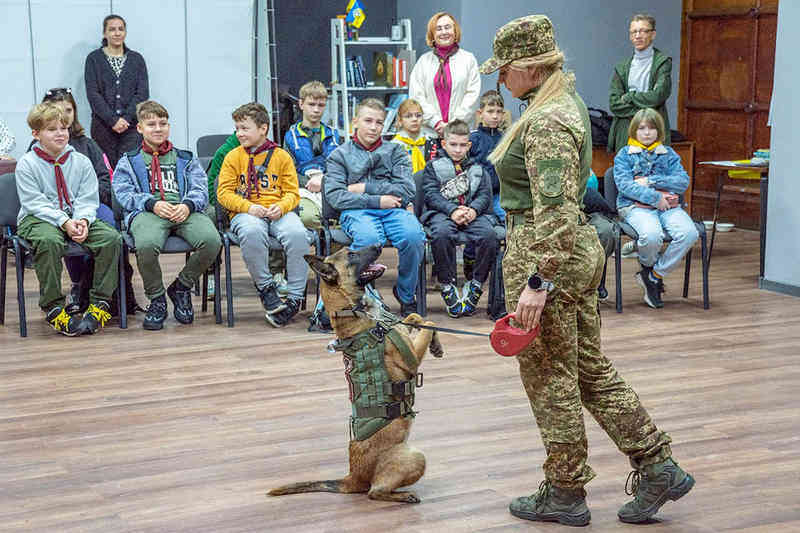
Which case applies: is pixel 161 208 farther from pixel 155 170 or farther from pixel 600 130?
pixel 600 130

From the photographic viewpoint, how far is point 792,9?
669 cm

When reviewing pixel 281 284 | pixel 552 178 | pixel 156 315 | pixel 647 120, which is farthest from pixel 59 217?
pixel 552 178

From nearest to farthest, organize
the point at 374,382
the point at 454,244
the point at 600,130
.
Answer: the point at 374,382, the point at 454,244, the point at 600,130

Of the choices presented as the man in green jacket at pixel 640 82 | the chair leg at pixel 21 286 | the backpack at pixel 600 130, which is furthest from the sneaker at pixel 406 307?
the backpack at pixel 600 130

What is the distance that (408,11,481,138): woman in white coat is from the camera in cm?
773

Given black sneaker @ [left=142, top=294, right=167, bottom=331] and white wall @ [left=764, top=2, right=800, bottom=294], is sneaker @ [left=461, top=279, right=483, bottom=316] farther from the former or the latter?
white wall @ [left=764, top=2, right=800, bottom=294]

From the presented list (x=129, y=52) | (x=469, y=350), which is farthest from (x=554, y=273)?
(x=129, y=52)

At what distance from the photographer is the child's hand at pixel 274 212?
19.7 ft

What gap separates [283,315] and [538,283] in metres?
3.31

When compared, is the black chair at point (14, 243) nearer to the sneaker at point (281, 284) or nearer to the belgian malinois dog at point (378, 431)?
the sneaker at point (281, 284)

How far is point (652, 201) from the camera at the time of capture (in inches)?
254

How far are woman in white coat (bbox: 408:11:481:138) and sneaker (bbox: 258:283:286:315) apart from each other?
2208 mm

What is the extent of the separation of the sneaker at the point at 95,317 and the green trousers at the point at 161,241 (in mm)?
252

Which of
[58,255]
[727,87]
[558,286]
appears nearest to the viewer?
[558,286]
